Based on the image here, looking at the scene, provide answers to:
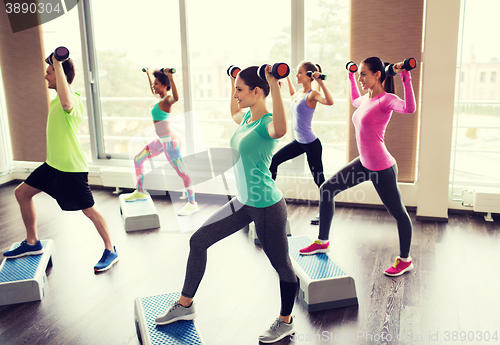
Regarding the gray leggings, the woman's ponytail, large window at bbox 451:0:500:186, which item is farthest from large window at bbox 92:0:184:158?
the gray leggings

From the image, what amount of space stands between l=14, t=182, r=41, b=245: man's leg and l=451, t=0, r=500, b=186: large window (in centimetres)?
346

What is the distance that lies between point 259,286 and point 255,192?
104 centimetres

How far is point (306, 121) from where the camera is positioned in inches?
135

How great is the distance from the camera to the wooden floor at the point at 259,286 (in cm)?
210

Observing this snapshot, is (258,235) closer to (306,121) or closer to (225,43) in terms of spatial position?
(306,121)

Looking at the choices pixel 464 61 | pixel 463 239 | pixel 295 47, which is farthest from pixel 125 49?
pixel 463 239

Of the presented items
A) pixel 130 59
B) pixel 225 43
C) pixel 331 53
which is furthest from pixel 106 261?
pixel 130 59

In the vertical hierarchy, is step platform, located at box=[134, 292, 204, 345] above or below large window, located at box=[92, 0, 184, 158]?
below

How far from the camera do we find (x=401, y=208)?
101 inches

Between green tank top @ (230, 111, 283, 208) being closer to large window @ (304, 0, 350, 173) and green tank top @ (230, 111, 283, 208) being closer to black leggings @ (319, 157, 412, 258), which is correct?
black leggings @ (319, 157, 412, 258)

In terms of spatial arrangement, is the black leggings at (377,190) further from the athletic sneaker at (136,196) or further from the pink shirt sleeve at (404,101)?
the athletic sneaker at (136,196)

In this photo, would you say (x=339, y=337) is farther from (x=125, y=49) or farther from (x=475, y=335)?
(x=125, y=49)

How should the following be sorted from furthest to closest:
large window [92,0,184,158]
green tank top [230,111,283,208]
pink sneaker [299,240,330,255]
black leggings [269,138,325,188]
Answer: large window [92,0,184,158]
black leggings [269,138,325,188]
pink sneaker [299,240,330,255]
green tank top [230,111,283,208]

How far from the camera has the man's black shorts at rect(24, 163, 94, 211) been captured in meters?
2.59
